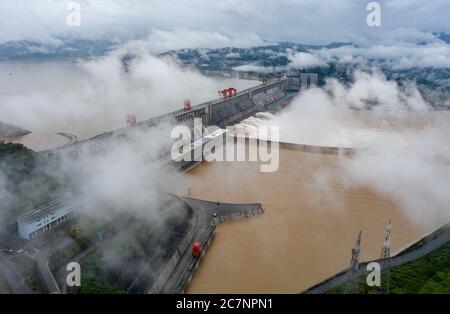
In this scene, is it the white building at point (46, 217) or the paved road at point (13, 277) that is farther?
the white building at point (46, 217)

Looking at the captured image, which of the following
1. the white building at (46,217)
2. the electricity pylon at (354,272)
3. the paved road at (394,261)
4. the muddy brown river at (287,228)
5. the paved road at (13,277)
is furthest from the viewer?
the muddy brown river at (287,228)

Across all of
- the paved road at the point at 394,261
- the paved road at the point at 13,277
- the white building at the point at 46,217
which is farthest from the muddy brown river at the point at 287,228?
the white building at the point at 46,217

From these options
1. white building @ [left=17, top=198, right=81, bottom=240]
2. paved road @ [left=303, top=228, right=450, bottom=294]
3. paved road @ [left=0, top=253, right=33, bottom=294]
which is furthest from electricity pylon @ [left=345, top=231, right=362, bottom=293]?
white building @ [left=17, top=198, right=81, bottom=240]

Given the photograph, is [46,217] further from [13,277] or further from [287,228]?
[287,228]

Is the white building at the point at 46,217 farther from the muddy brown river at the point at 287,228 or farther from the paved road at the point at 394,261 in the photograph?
the paved road at the point at 394,261

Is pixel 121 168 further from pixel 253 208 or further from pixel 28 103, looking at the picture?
pixel 28 103

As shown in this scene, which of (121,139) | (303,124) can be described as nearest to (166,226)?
(121,139)
